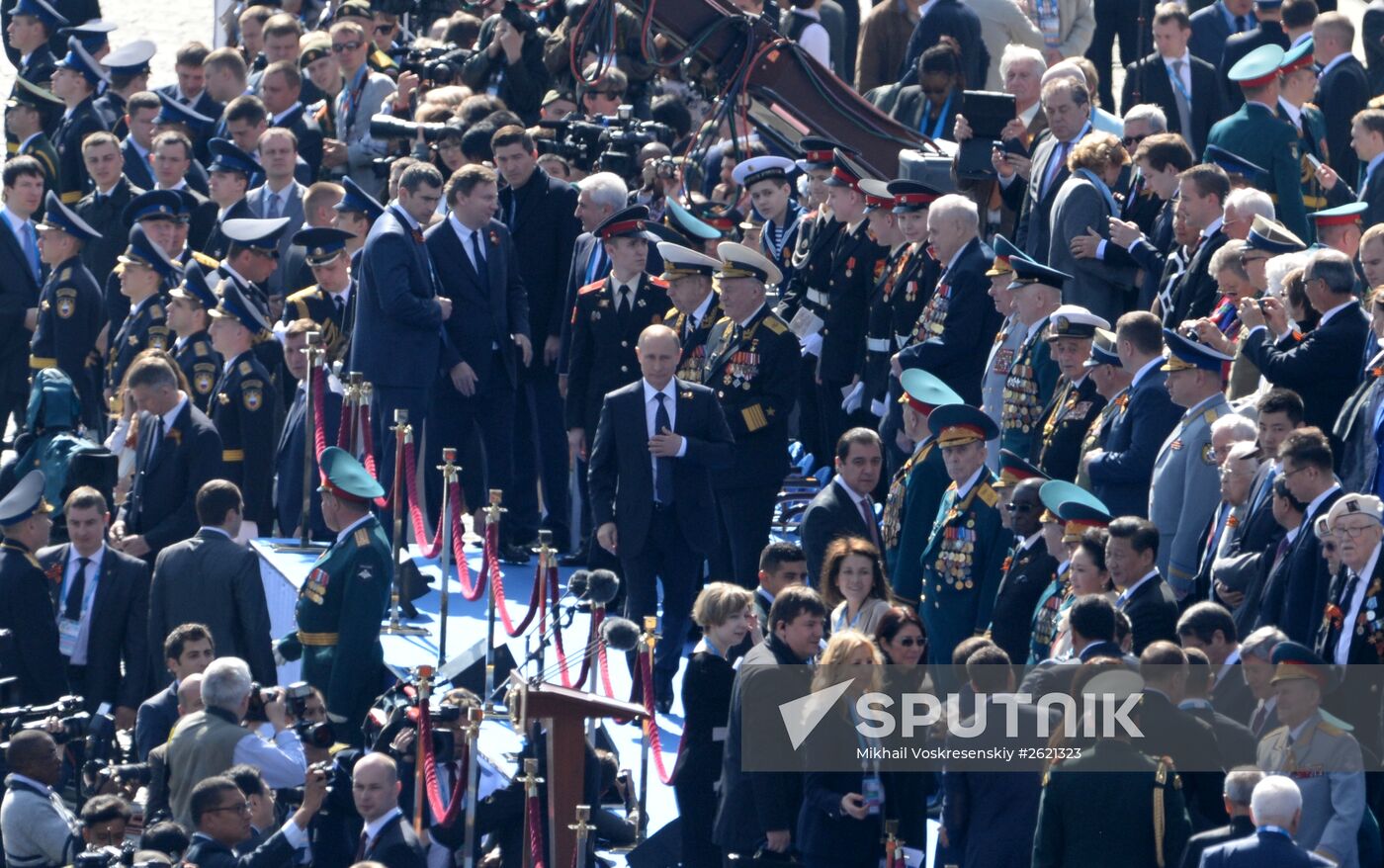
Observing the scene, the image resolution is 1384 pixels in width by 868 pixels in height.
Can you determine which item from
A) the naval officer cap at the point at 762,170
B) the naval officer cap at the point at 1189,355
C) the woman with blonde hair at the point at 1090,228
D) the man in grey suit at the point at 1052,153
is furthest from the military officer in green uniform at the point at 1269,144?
the naval officer cap at the point at 1189,355

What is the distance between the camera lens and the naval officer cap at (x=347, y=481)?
11117 mm

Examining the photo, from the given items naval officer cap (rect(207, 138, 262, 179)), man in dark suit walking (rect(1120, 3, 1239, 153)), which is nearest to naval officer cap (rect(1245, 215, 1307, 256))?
man in dark suit walking (rect(1120, 3, 1239, 153))

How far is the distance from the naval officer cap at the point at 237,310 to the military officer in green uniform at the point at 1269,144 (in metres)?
4.92

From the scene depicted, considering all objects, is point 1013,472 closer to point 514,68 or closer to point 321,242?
point 321,242

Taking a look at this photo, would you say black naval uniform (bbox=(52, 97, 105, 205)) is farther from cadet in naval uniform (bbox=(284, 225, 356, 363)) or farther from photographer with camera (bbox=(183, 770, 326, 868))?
photographer with camera (bbox=(183, 770, 326, 868))

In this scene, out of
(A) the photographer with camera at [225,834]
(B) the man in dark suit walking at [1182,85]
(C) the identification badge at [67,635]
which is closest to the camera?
(A) the photographer with camera at [225,834]

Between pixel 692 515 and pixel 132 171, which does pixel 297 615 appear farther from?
pixel 132 171

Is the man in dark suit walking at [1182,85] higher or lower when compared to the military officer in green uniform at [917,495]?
higher

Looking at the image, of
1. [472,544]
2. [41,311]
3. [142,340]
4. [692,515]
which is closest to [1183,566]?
[692,515]

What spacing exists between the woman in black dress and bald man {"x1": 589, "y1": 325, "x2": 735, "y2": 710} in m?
1.77

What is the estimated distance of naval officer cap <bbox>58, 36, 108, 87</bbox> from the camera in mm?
17625

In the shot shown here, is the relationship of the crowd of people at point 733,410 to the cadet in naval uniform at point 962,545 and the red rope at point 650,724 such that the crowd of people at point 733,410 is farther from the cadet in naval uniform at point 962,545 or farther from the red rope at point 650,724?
the red rope at point 650,724

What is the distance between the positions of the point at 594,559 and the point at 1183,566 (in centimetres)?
309

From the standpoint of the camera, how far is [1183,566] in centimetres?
1027
